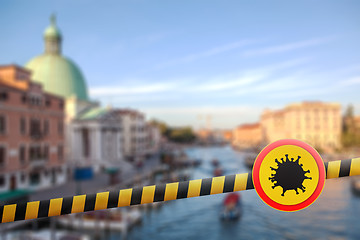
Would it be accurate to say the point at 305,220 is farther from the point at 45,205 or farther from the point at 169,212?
the point at 45,205

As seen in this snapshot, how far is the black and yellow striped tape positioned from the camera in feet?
3.48

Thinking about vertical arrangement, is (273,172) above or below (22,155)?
above

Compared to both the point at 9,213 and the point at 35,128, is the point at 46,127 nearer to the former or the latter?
the point at 35,128

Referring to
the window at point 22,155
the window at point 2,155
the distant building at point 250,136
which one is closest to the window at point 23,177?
the window at point 22,155

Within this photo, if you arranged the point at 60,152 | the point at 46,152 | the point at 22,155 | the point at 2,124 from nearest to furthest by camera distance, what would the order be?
the point at 2,124, the point at 22,155, the point at 46,152, the point at 60,152

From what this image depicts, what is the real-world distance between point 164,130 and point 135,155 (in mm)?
49707

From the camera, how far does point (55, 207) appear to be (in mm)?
1085

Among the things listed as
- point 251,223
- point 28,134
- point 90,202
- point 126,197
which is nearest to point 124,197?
point 126,197

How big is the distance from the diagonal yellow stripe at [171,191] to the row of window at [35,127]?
76.7 ft

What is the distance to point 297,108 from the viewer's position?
65.6 m

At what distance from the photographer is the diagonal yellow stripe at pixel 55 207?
1.08 m

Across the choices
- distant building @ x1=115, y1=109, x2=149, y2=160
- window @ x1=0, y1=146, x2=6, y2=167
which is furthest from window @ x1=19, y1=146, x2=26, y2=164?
distant building @ x1=115, y1=109, x2=149, y2=160

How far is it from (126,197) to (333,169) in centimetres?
76

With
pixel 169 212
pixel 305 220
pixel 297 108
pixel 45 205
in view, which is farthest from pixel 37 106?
pixel 297 108
